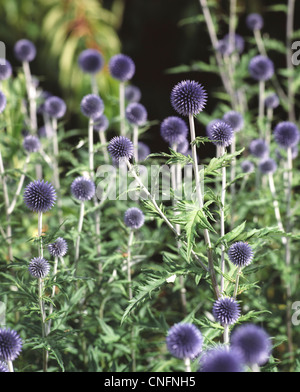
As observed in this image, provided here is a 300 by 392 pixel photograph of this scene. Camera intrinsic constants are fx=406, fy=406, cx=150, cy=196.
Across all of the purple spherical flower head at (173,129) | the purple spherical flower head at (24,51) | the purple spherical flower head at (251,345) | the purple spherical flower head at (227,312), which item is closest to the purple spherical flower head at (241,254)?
the purple spherical flower head at (227,312)

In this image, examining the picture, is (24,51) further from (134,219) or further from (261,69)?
(134,219)

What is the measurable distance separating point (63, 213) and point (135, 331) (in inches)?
50.7

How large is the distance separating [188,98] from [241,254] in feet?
2.15

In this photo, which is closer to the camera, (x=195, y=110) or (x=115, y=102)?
(x=195, y=110)

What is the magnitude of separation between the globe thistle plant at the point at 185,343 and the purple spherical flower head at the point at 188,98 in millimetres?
817

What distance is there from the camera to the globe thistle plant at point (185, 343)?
1.25 m

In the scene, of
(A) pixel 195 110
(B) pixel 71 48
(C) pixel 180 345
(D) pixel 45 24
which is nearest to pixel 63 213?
(A) pixel 195 110

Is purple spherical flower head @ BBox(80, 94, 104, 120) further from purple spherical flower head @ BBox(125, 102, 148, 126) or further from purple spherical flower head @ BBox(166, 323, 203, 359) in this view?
purple spherical flower head @ BBox(166, 323, 203, 359)

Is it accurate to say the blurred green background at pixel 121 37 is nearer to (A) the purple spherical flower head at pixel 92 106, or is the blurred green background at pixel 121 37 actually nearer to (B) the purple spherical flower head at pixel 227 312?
(A) the purple spherical flower head at pixel 92 106

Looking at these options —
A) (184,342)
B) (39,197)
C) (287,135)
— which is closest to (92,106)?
(39,197)

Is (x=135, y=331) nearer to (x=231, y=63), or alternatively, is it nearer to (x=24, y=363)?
(x=24, y=363)

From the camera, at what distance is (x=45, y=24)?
202 inches

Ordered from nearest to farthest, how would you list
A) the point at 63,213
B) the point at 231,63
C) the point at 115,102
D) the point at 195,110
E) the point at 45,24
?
the point at 195,110, the point at 115,102, the point at 63,213, the point at 231,63, the point at 45,24

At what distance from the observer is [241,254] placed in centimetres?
159
